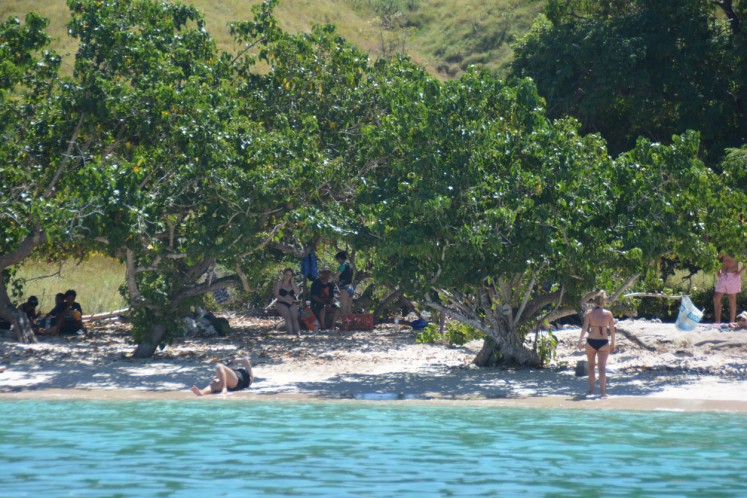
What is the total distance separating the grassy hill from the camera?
6825 cm

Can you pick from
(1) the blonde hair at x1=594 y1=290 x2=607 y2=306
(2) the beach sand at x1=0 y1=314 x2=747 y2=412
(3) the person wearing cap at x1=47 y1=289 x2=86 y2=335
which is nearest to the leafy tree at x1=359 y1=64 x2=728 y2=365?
(1) the blonde hair at x1=594 y1=290 x2=607 y2=306

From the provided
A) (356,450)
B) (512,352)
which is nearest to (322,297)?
(512,352)

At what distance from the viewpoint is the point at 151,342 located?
18.5 meters

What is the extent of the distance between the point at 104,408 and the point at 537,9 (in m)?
71.6

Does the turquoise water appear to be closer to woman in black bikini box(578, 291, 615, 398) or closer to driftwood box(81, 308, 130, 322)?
woman in black bikini box(578, 291, 615, 398)

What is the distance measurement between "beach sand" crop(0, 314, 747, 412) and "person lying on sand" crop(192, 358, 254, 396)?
0.22m

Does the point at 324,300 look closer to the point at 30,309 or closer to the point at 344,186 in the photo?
the point at 344,186

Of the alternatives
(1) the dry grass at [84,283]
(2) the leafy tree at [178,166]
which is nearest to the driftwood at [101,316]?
(1) the dry grass at [84,283]

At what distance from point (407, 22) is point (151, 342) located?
7188 cm

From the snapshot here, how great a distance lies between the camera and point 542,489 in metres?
8.95

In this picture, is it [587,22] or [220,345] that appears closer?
[220,345]

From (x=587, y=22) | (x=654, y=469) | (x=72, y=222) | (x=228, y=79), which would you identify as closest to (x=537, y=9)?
(x=587, y=22)

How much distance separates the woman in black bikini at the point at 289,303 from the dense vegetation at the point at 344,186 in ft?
5.75

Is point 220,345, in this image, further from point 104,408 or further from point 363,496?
point 363,496
